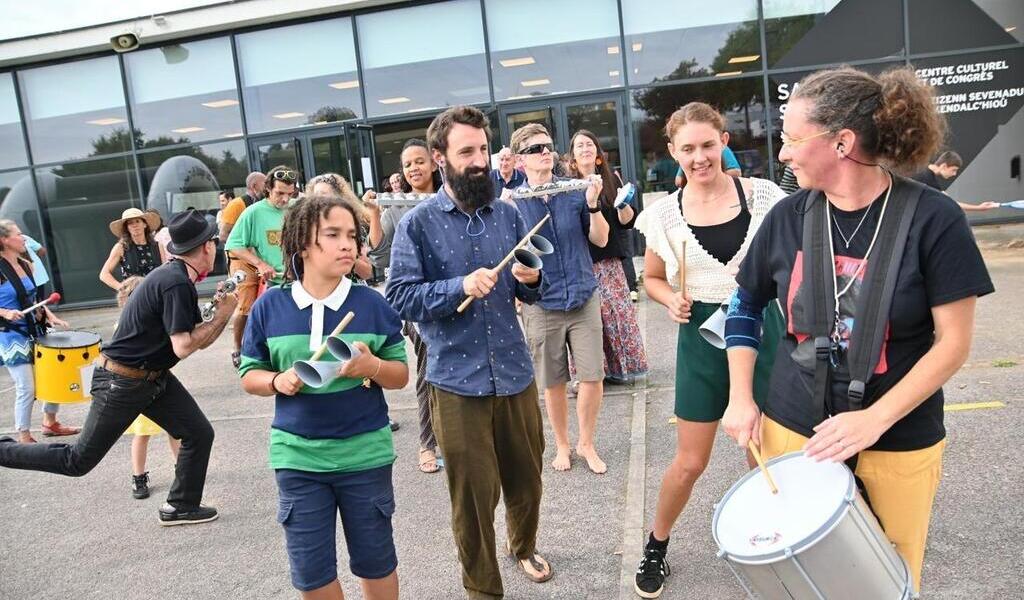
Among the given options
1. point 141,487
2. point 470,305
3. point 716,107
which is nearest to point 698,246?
point 470,305

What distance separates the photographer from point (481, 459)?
→ 10.00 ft

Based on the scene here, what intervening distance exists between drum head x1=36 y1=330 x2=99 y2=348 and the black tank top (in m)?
4.63

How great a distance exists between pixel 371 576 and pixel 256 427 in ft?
12.3

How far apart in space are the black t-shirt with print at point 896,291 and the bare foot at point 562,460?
243cm

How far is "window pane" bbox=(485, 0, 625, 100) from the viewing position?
11969mm

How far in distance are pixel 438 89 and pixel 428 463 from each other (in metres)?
8.98

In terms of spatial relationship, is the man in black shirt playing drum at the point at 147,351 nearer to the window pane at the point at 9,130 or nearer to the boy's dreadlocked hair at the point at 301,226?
the boy's dreadlocked hair at the point at 301,226

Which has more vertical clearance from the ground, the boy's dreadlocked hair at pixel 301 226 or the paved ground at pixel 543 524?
the boy's dreadlocked hair at pixel 301 226

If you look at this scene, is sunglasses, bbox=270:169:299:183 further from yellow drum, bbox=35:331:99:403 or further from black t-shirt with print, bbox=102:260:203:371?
black t-shirt with print, bbox=102:260:203:371

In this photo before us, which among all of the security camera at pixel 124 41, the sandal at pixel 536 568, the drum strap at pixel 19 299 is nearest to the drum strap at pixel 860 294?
the sandal at pixel 536 568

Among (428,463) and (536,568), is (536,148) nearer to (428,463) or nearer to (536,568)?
(428,463)

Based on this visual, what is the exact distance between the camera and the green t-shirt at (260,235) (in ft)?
19.6

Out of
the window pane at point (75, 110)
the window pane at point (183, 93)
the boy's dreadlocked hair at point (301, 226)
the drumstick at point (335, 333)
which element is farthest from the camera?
the window pane at point (75, 110)

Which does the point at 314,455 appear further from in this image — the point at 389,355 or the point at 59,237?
the point at 59,237
